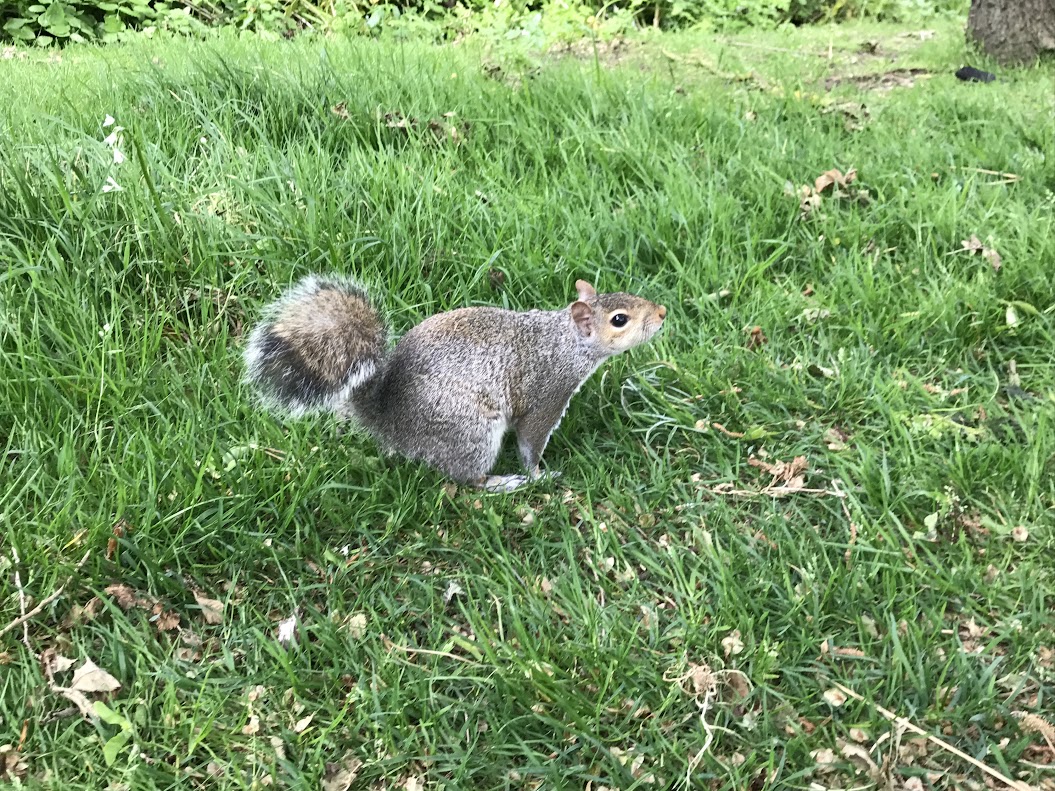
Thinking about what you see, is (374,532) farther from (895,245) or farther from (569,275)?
(895,245)

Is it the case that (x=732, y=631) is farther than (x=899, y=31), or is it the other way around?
(x=899, y=31)

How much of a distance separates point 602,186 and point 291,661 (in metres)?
2.24

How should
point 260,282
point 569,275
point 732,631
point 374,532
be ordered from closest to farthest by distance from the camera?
point 732,631 < point 374,532 < point 260,282 < point 569,275

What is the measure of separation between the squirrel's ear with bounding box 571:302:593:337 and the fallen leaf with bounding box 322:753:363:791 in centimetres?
134

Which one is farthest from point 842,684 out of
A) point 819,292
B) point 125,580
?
point 125,580

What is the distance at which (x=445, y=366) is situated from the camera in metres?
2.21

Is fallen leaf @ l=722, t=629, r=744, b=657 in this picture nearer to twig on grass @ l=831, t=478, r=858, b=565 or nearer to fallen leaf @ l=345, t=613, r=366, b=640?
twig on grass @ l=831, t=478, r=858, b=565

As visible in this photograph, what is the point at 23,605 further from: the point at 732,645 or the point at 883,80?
the point at 883,80

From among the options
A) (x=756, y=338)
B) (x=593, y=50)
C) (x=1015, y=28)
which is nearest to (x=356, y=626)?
(x=756, y=338)

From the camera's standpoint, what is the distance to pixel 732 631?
1.84 meters

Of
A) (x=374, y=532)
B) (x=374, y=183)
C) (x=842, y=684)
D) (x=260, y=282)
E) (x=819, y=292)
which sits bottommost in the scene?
(x=842, y=684)

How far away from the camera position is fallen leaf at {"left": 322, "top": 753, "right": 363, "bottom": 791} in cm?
158

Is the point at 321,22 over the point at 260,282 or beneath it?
over

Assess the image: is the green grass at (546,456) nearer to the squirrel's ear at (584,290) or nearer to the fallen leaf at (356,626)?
the fallen leaf at (356,626)
